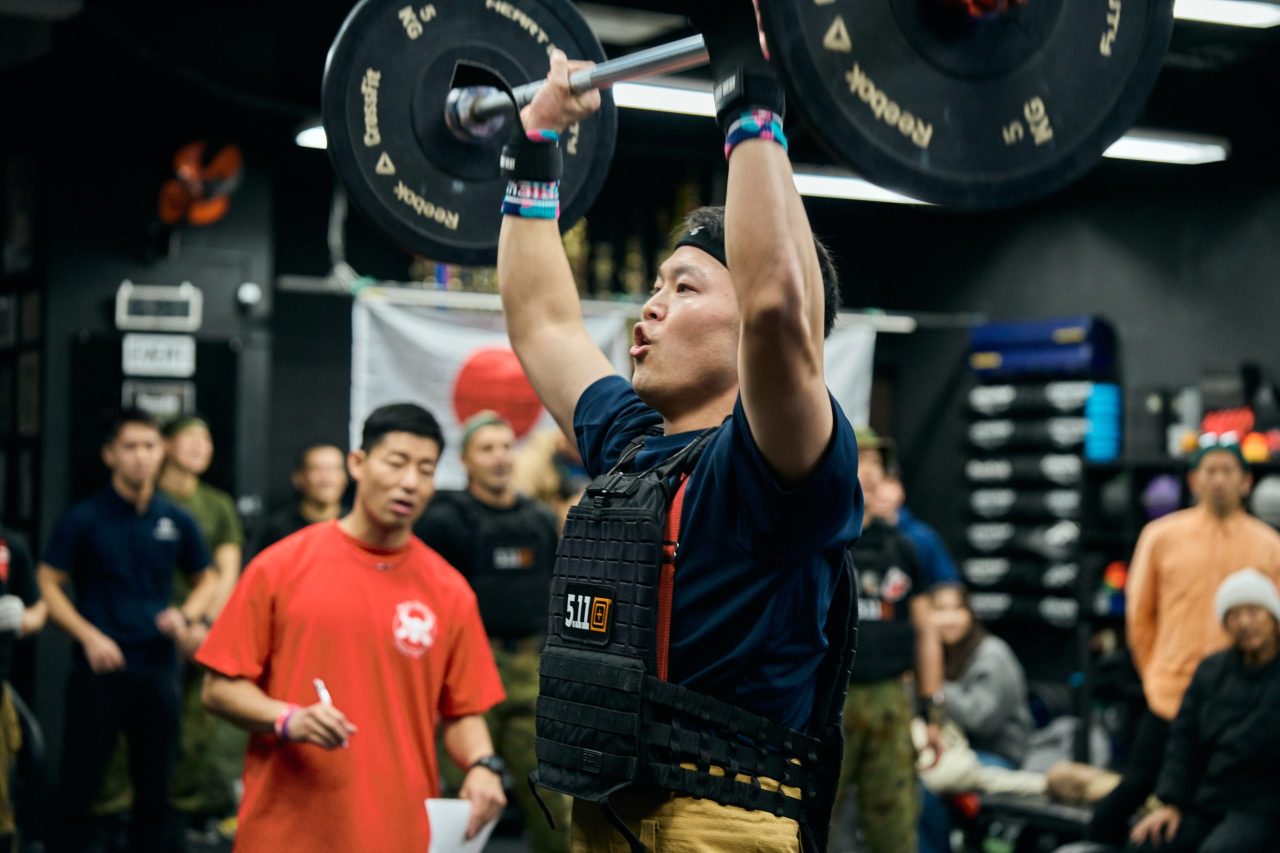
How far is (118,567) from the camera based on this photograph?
6035 mm

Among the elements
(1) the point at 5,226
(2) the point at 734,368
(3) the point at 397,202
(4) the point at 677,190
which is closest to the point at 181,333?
(1) the point at 5,226

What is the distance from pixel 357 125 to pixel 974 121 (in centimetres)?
117

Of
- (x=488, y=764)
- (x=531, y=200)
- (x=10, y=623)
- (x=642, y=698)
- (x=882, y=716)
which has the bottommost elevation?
(x=882, y=716)

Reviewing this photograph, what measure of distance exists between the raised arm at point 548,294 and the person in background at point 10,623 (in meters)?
2.72

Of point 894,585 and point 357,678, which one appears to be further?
point 894,585

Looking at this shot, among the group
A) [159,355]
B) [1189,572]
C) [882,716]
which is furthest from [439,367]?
[1189,572]

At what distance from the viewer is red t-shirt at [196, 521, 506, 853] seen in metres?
2.97

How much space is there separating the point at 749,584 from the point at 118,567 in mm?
4642

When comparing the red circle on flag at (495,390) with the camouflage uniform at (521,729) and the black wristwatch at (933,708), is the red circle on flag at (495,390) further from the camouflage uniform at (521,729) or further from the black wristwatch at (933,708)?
the black wristwatch at (933,708)

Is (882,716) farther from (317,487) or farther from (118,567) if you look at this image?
(118,567)

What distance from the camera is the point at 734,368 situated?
2.07 metres

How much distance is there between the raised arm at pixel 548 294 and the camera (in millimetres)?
2393

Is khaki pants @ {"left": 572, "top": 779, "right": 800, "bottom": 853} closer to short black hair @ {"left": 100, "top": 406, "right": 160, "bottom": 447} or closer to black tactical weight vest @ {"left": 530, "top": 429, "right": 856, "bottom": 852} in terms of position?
black tactical weight vest @ {"left": 530, "top": 429, "right": 856, "bottom": 852}

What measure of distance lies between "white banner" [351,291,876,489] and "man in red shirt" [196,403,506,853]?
442 cm
